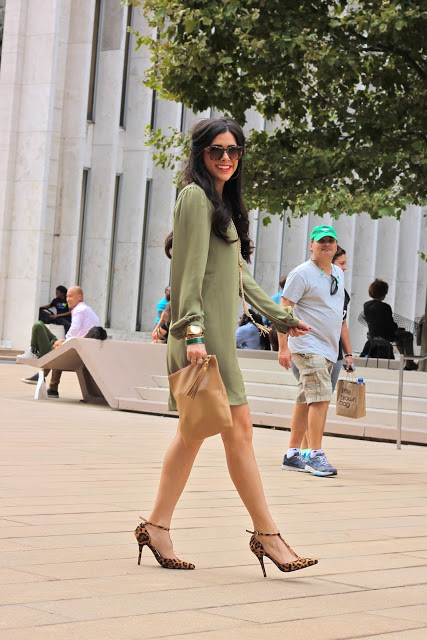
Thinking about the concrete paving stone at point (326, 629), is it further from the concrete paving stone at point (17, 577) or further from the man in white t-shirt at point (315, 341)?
the man in white t-shirt at point (315, 341)

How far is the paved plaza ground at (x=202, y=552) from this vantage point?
4.13 meters

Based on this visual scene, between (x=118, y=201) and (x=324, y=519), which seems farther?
(x=118, y=201)

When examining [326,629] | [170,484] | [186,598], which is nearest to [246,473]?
[170,484]

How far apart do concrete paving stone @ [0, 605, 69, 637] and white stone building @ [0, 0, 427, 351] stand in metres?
28.1

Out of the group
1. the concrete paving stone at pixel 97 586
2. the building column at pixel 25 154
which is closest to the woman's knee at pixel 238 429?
the concrete paving stone at pixel 97 586

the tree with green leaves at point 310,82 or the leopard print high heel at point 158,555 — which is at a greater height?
the tree with green leaves at point 310,82

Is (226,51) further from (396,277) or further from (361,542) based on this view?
(396,277)

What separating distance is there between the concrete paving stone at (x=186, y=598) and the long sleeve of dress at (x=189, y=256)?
43.7 inches

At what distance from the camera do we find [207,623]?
162 inches

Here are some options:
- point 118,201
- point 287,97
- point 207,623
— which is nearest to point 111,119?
point 118,201

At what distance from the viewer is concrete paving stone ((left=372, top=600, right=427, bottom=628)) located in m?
4.43

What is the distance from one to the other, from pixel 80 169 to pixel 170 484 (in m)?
29.1

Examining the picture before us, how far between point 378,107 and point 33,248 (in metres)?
15.5

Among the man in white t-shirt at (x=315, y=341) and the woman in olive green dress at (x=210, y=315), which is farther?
the man in white t-shirt at (x=315, y=341)
